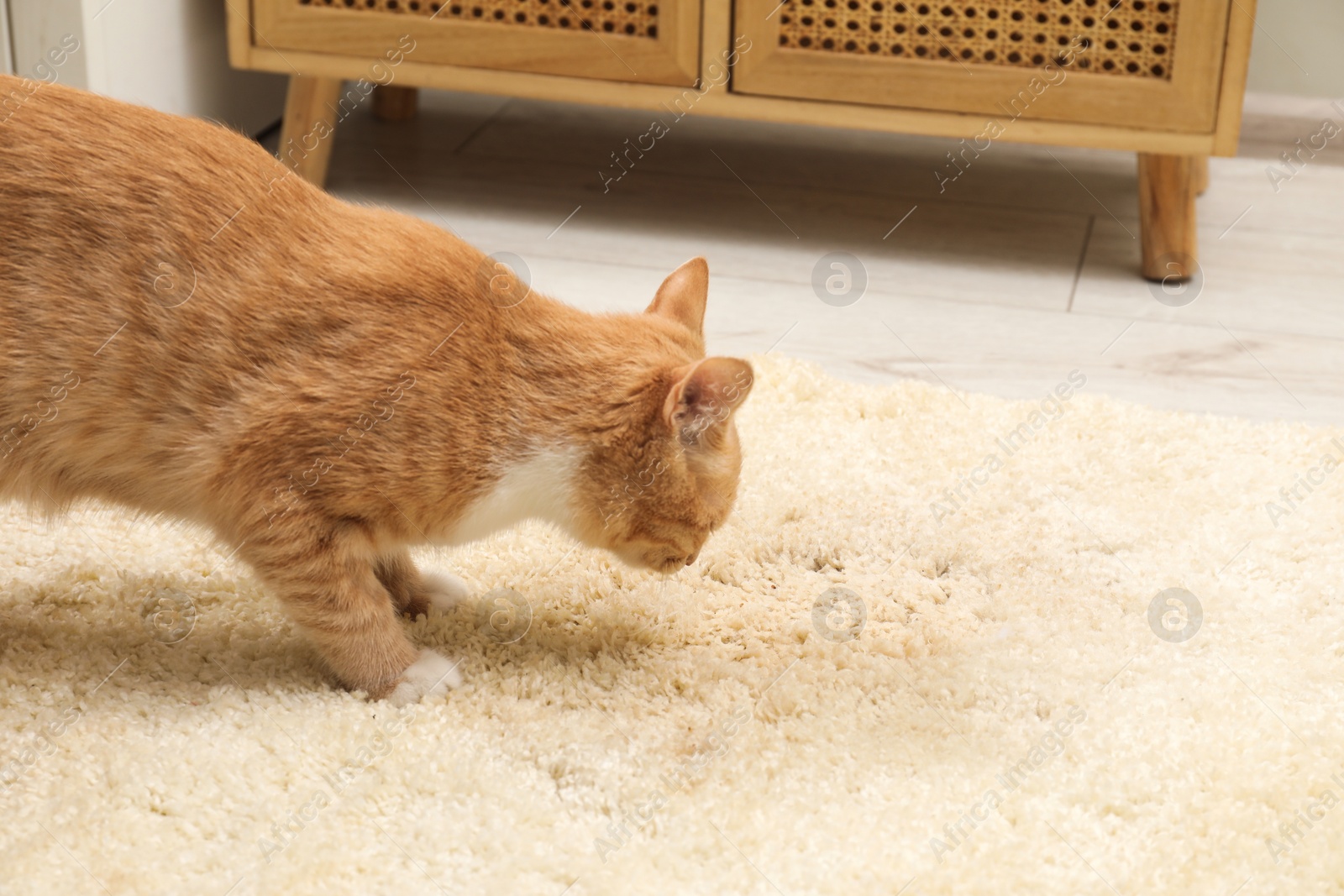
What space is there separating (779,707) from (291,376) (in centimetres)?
50

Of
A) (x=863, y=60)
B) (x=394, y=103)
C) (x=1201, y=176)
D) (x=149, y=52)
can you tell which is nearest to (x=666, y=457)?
(x=863, y=60)

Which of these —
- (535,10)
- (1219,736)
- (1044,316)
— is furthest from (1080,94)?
(1219,736)

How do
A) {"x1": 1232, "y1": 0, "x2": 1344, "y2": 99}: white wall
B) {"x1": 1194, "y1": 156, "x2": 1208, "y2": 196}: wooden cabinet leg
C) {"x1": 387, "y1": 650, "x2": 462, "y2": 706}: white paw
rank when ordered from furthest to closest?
{"x1": 1232, "y1": 0, "x2": 1344, "y2": 99}: white wall, {"x1": 1194, "y1": 156, "x2": 1208, "y2": 196}: wooden cabinet leg, {"x1": 387, "y1": 650, "x2": 462, "y2": 706}: white paw

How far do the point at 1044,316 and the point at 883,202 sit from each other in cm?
48

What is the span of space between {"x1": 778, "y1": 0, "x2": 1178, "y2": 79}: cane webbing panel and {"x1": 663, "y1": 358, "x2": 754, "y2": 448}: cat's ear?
40.5 inches

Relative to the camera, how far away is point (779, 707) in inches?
44.8

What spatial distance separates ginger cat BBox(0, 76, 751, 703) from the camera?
1024mm

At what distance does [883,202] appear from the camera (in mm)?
2316

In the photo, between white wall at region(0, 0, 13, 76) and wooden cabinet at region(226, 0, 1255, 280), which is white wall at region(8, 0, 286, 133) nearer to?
white wall at region(0, 0, 13, 76)

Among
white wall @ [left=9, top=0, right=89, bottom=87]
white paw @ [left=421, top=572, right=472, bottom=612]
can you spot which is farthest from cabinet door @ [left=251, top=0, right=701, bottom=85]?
white paw @ [left=421, top=572, right=472, bottom=612]

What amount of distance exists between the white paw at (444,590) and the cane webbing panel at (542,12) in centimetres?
99

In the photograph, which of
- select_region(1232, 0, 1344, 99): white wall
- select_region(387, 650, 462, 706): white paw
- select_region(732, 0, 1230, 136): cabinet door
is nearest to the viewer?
select_region(387, 650, 462, 706): white paw

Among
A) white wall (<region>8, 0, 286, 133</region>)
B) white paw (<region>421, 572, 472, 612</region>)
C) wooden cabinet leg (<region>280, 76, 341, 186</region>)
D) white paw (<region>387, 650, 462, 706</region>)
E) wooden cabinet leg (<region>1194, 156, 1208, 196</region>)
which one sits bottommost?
white paw (<region>421, 572, 472, 612</region>)

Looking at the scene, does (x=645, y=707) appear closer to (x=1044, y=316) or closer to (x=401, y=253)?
(x=401, y=253)
